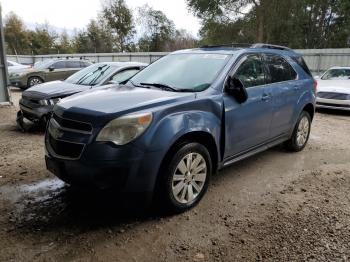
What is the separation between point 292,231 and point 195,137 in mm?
1349

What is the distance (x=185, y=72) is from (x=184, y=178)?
4.73 feet

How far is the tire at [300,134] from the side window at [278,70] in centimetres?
79

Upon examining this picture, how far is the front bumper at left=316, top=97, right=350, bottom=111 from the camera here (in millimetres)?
9859

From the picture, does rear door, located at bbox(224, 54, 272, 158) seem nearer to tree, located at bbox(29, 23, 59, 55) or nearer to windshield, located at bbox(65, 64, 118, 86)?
windshield, located at bbox(65, 64, 118, 86)

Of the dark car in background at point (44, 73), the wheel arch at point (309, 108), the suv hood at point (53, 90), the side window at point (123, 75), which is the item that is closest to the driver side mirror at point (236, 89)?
the wheel arch at point (309, 108)

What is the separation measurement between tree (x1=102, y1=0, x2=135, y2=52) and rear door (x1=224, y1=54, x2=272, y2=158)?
34.0 metres

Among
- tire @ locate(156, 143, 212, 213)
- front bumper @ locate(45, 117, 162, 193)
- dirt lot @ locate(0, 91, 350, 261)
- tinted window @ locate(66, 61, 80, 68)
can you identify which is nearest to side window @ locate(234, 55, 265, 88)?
tire @ locate(156, 143, 212, 213)

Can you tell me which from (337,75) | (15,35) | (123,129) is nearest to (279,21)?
(337,75)

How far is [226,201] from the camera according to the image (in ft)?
13.2

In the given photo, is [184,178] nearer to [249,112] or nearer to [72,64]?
[249,112]

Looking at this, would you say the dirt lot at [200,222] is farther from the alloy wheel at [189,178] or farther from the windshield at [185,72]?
the windshield at [185,72]

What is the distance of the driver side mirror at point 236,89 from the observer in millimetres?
4043

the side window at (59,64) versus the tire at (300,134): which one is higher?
the side window at (59,64)

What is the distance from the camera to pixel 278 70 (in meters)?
5.12
